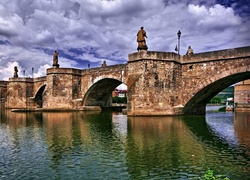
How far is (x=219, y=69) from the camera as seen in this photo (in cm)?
1917

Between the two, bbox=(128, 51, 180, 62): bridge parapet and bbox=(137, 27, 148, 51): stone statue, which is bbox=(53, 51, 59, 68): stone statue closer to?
bbox=(128, 51, 180, 62): bridge parapet

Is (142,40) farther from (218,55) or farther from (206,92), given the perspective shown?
(206,92)

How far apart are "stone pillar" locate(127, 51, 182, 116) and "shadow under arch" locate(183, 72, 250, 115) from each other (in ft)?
5.35

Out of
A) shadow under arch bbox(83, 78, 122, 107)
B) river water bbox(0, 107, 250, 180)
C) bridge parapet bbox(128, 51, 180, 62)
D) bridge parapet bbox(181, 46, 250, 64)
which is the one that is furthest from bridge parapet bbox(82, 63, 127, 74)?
river water bbox(0, 107, 250, 180)

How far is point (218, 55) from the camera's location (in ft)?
62.9

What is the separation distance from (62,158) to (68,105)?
24175 mm

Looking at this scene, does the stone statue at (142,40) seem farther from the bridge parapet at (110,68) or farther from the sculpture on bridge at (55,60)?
the sculpture on bridge at (55,60)

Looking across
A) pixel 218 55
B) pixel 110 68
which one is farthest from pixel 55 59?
pixel 218 55

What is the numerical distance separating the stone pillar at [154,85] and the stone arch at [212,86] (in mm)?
1774

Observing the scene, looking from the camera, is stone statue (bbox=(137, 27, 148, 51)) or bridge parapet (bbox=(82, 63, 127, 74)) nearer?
stone statue (bbox=(137, 27, 148, 51))

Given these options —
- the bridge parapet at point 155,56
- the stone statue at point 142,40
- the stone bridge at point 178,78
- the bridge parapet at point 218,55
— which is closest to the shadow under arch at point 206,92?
the stone bridge at point 178,78

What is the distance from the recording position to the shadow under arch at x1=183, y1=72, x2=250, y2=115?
19.6 meters

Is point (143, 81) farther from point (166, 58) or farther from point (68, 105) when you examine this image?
point (68, 105)

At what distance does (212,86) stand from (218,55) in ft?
9.14
